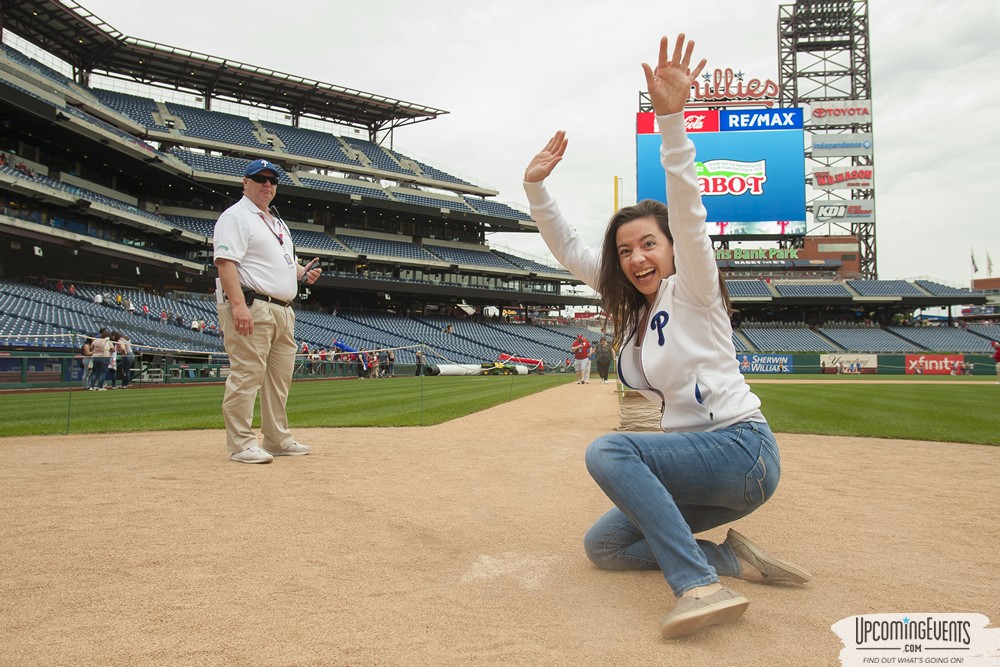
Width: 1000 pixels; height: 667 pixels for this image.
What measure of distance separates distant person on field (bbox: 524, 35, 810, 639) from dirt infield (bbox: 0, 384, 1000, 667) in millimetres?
143

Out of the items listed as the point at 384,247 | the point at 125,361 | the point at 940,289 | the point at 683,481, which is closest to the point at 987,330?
the point at 940,289

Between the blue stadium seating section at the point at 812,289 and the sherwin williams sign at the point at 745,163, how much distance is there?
16.7 meters

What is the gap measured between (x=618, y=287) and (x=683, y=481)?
2.96ft

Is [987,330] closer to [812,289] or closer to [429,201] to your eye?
[812,289]

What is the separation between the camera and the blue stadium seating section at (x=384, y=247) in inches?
1811

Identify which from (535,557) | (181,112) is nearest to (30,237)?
(181,112)

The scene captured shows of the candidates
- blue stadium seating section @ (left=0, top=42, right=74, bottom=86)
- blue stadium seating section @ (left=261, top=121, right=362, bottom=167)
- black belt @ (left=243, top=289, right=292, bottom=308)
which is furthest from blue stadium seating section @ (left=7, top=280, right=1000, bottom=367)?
blue stadium seating section @ (left=261, top=121, right=362, bottom=167)

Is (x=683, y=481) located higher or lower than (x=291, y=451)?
higher

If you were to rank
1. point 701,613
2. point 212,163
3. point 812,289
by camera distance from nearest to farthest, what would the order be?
point 701,613 → point 212,163 → point 812,289

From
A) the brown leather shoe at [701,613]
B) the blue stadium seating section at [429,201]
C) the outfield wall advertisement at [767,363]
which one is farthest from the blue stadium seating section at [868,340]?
the brown leather shoe at [701,613]

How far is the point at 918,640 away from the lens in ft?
6.34

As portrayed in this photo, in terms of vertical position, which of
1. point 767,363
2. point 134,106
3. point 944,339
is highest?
point 134,106

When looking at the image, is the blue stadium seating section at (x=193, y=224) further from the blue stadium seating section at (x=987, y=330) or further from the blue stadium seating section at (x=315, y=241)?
the blue stadium seating section at (x=987, y=330)

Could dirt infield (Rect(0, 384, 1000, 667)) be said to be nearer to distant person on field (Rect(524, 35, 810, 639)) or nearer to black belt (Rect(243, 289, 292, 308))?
distant person on field (Rect(524, 35, 810, 639))
